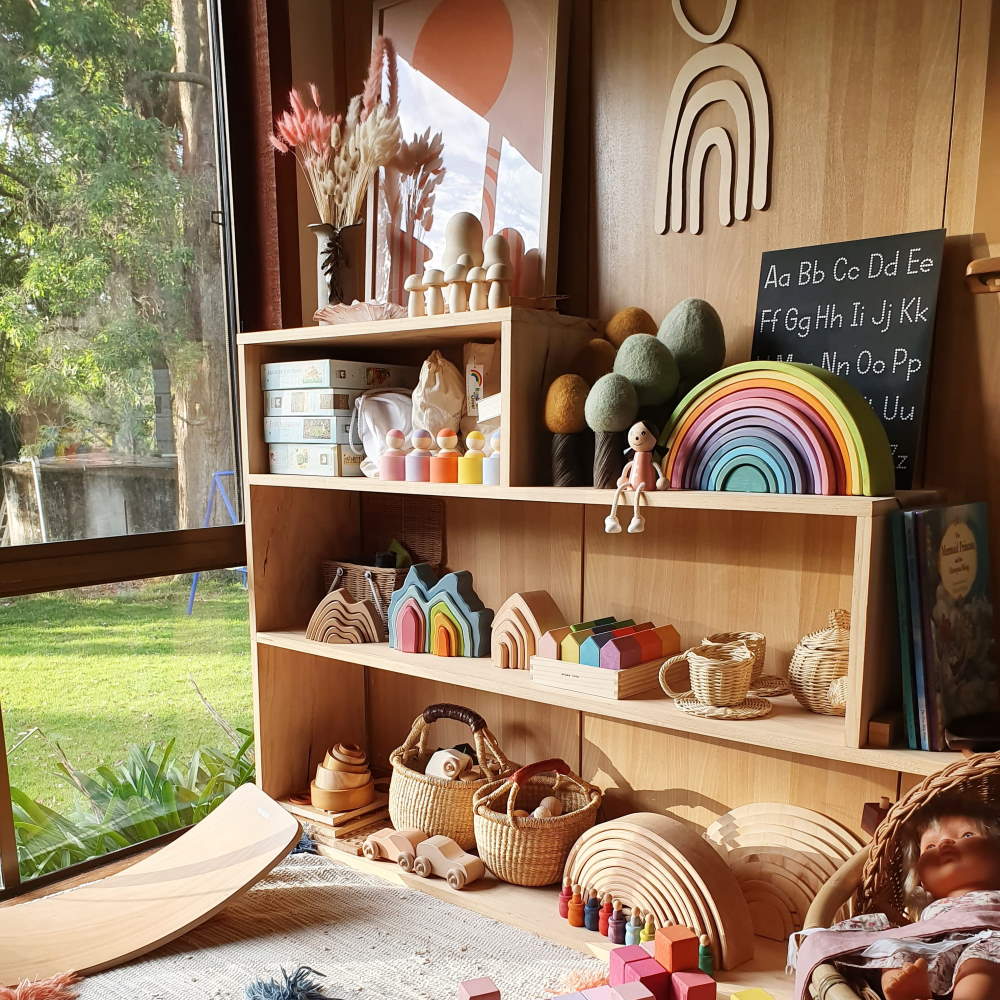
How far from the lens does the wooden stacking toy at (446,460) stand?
1.53 metres

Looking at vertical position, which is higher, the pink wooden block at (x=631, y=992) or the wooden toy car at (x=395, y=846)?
the pink wooden block at (x=631, y=992)

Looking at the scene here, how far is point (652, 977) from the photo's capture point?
3.71 feet

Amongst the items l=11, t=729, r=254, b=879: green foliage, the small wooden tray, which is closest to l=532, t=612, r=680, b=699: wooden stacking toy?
the small wooden tray

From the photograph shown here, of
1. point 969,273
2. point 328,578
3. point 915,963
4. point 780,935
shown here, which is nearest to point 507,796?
point 780,935

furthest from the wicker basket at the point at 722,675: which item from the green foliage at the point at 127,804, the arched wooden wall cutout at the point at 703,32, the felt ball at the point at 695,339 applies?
the green foliage at the point at 127,804

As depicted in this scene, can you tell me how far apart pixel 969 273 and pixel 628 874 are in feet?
3.30

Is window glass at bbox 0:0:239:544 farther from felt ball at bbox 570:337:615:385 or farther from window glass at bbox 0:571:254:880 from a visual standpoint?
felt ball at bbox 570:337:615:385

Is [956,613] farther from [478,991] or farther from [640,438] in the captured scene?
[478,991]

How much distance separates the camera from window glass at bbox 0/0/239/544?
1.57 metres

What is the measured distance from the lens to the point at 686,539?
1.52 metres

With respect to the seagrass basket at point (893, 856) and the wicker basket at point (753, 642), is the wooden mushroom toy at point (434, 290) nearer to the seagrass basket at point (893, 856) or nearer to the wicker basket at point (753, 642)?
the wicker basket at point (753, 642)

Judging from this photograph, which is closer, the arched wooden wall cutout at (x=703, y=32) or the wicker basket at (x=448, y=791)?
the arched wooden wall cutout at (x=703, y=32)

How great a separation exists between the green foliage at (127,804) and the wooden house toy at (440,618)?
2.00 feet

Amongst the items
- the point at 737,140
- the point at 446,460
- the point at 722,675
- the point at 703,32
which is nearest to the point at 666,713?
the point at 722,675
